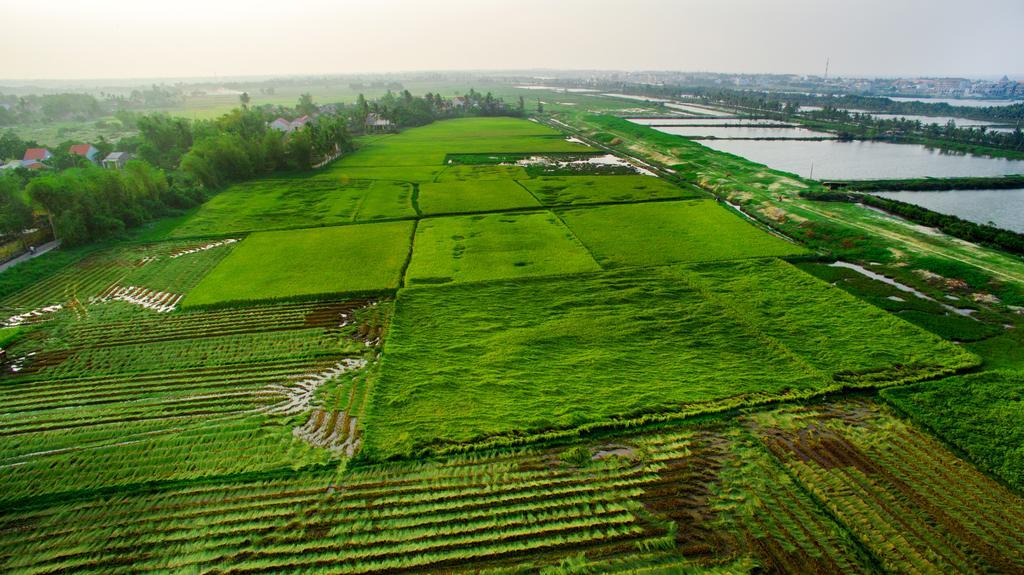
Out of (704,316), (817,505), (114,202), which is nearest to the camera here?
(817,505)

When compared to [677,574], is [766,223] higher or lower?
higher

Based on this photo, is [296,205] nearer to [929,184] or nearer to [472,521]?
[472,521]

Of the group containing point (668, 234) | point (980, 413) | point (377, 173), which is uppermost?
point (377, 173)

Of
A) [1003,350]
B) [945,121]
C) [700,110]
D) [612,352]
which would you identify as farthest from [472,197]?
[945,121]

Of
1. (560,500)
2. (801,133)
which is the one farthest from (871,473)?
(801,133)

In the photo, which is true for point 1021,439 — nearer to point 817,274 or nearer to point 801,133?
point 817,274

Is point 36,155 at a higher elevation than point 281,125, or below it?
below
